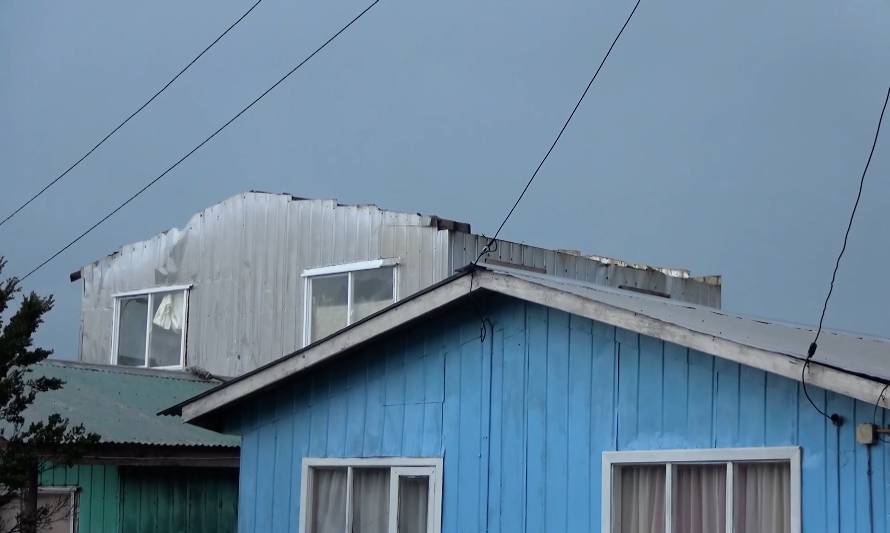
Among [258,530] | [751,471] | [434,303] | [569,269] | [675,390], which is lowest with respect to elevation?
[258,530]

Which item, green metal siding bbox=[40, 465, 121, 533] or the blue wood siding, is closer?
the blue wood siding

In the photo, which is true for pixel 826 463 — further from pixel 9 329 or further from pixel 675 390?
pixel 9 329

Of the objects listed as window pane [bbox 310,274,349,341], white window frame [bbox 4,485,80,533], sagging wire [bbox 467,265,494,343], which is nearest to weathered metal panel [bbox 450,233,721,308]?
window pane [bbox 310,274,349,341]

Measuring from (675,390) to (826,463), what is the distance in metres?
1.29

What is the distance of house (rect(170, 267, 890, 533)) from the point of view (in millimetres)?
7793

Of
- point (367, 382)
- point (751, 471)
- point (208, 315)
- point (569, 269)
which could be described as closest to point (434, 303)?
point (367, 382)

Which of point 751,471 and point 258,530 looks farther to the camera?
point 258,530

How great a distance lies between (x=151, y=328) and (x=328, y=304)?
162 inches

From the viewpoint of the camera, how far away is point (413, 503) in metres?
10.3

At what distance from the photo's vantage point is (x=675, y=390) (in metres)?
8.67

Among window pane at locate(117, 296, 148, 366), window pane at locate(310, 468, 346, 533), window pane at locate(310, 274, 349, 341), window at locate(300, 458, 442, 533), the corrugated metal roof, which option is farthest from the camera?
window pane at locate(117, 296, 148, 366)

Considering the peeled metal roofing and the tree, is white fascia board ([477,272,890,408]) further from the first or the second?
the tree

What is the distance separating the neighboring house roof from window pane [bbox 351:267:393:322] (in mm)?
6458

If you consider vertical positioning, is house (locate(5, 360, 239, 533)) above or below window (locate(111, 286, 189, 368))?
below
